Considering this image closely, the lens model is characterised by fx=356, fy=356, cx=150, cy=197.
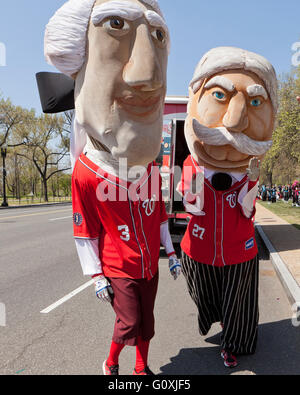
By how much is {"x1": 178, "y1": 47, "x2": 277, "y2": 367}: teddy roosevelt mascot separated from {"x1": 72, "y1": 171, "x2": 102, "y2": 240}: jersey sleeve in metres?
0.94

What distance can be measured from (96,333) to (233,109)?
2.60 metres

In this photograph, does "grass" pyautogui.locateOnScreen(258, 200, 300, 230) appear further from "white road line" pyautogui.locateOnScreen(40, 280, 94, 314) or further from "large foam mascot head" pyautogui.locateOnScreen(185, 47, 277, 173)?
"large foam mascot head" pyautogui.locateOnScreen(185, 47, 277, 173)

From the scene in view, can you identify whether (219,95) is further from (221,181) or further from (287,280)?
(287,280)

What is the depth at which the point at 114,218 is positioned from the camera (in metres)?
2.47

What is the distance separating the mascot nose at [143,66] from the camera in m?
2.05

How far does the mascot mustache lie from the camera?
2.83 metres

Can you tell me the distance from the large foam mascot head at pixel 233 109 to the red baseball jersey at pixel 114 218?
2.39 ft

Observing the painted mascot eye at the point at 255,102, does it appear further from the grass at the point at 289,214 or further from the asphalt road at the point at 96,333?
the grass at the point at 289,214

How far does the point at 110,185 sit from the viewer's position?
7.94 feet

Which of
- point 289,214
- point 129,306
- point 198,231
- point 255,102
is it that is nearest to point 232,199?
point 198,231

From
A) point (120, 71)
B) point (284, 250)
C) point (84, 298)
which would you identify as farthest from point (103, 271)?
point (284, 250)

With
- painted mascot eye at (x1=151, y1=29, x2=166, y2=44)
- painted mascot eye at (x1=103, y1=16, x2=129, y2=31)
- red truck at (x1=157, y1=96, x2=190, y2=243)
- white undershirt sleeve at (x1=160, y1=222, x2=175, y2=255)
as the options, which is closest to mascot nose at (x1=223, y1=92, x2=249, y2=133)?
painted mascot eye at (x1=151, y1=29, x2=166, y2=44)
